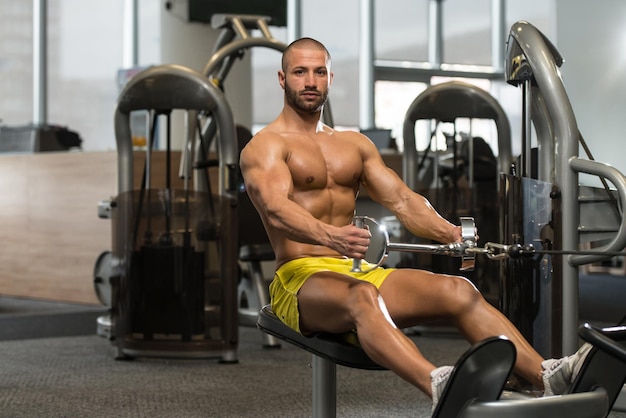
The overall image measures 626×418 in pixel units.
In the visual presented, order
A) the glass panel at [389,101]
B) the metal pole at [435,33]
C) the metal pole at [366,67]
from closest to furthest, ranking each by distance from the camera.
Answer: the metal pole at [366,67], the glass panel at [389,101], the metal pole at [435,33]

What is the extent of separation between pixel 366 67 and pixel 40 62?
2903mm

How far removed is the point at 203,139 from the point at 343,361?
2783 millimetres

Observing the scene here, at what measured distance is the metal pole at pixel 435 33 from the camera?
10086 mm

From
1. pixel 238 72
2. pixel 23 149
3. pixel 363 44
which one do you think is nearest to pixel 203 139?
pixel 238 72

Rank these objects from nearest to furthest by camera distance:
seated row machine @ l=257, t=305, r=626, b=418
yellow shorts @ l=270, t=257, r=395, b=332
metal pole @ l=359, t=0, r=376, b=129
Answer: seated row machine @ l=257, t=305, r=626, b=418, yellow shorts @ l=270, t=257, r=395, b=332, metal pole @ l=359, t=0, r=376, b=129

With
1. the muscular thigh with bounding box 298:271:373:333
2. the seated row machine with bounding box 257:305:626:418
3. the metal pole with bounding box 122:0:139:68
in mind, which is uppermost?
the metal pole with bounding box 122:0:139:68

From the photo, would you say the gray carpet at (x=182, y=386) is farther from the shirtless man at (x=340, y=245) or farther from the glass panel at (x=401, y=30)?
the glass panel at (x=401, y=30)

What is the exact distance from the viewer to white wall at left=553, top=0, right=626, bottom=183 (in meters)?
3.27

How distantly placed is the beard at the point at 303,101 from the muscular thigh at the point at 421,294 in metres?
0.45

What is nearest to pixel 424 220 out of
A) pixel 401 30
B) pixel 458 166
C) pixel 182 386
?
pixel 182 386

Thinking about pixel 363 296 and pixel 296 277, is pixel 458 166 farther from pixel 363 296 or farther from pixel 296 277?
pixel 363 296

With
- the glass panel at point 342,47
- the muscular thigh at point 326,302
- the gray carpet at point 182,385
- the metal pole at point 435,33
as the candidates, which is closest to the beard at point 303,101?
the muscular thigh at point 326,302

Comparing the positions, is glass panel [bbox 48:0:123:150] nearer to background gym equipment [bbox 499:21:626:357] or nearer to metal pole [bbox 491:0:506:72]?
metal pole [bbox 491:0:506:72]

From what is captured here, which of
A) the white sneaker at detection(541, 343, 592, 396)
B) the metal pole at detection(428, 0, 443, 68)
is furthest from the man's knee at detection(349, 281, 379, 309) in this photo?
the metal pole at detection(428, 0, 443, 68)
